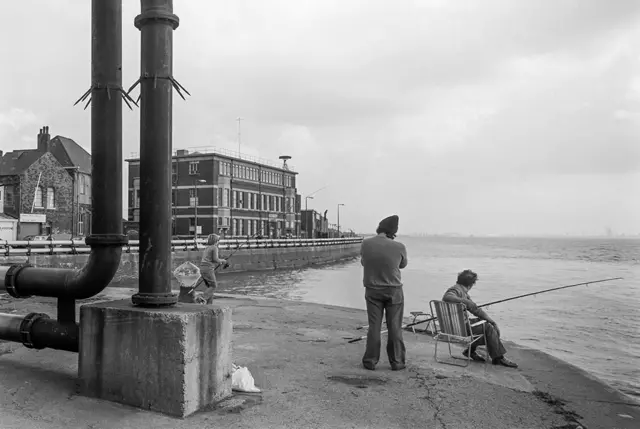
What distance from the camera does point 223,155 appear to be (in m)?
61.2

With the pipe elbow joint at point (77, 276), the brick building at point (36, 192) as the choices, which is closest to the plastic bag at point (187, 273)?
the pipe elbow joint at point (77, 276)

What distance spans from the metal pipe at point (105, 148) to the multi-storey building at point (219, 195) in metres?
49.7

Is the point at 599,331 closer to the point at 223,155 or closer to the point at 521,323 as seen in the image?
the point at 521,323

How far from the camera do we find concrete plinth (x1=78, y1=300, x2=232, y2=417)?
4164mm

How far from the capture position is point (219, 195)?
60.2 metres

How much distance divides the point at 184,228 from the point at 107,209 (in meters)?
56.1

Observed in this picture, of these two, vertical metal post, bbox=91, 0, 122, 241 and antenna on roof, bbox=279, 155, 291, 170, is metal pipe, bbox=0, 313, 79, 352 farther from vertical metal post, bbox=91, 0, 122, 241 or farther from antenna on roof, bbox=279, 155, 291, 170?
antenna on roof, bbox=279, 155, 291, 170

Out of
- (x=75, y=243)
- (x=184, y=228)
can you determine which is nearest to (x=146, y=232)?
(x=75, y=243)

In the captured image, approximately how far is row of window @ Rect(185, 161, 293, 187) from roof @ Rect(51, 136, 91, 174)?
37.9ft

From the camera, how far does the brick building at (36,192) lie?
41.3 meters

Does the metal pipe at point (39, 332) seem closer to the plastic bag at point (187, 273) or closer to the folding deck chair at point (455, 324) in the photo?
the plastic bag at point (187, 273)

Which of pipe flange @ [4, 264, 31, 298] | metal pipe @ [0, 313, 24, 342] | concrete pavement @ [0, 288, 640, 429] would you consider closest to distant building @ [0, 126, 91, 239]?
metal pipe @ [0, 313, 24, 342]

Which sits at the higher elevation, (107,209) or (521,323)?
(107,209)

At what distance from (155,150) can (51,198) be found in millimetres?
45131
